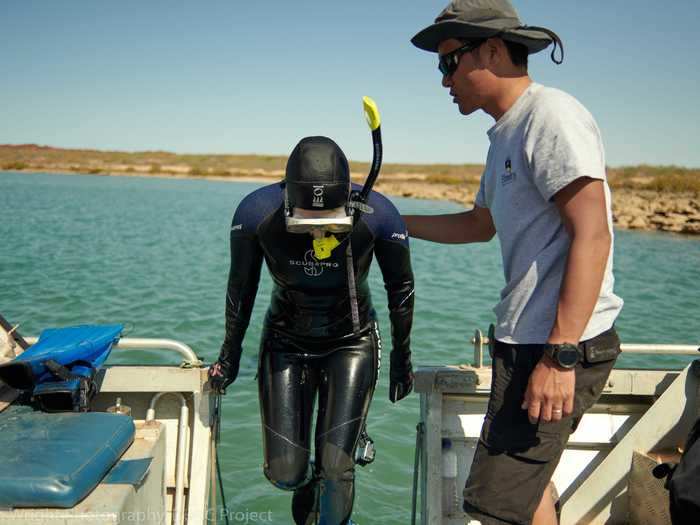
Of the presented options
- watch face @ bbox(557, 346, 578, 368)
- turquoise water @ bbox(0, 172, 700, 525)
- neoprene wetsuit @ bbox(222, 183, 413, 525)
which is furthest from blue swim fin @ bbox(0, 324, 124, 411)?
turquoise water @ bbox(0, 172, 700, 525)

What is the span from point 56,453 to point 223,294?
11407mm

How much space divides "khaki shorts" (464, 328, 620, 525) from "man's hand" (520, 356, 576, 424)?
10 centimetres

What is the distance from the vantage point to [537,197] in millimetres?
2219

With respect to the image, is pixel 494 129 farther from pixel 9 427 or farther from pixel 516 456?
pixel 9 427

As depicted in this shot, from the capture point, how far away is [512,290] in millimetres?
2309

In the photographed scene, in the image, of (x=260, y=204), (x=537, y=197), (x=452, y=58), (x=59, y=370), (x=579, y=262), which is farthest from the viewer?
(x=260, y=204)


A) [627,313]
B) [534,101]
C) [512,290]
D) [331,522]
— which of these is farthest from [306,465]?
[627,313]

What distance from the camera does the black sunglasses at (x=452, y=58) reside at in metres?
2.37

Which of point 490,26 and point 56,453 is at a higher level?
point 490,26

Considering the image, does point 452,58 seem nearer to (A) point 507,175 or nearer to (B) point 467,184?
(A) point 507,175

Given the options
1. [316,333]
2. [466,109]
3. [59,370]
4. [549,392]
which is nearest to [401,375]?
[316,333]

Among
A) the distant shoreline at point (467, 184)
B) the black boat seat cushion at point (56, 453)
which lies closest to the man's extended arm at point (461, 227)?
the black boat seat cushion at point (56, 453)

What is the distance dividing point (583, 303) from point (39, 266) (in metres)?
15.3

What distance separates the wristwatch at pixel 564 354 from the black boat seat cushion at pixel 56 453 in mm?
1524
